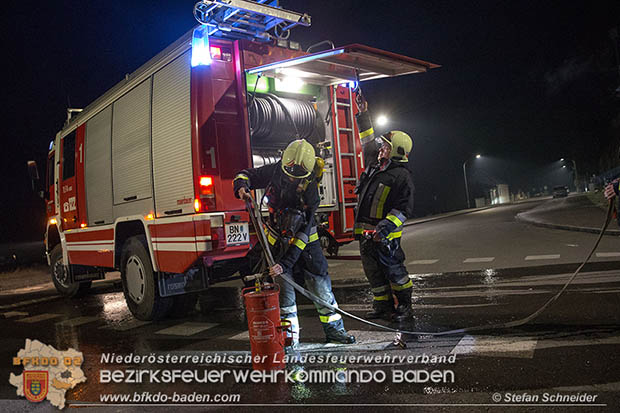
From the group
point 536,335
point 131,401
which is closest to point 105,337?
point 131,401

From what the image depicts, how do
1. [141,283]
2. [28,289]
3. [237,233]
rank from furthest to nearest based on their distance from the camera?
[28,289], [141,283], [237,233]

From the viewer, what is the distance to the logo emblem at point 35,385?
12.6 feet

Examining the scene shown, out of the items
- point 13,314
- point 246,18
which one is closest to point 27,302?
point 13,314

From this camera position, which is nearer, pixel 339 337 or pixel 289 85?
pixel 339 337

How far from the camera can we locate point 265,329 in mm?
3730

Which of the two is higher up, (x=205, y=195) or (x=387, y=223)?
(x=205, y=195)

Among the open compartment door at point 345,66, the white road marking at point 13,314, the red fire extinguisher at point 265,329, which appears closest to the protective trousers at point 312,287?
the red fire extinguisher at point 265,329

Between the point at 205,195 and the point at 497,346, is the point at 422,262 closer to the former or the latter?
the point at 205,195

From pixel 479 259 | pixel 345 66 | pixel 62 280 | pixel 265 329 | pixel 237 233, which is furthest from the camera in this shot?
pixel 479 259

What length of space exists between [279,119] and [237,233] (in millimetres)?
2012

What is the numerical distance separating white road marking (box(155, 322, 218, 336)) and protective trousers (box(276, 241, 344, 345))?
66.8 inches

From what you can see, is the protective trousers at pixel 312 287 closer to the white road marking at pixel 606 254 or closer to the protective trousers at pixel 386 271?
the protective trousers at pixel 386 271

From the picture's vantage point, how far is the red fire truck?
5363mm

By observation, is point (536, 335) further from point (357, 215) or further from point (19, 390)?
point (19, 390)
